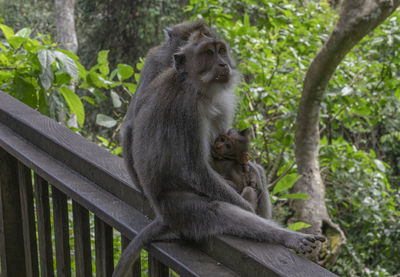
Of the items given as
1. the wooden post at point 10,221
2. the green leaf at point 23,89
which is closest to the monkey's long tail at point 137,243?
the wooden post at point 10,221

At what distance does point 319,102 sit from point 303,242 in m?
2.86

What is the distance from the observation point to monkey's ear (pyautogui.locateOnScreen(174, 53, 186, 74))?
2022 millimetres

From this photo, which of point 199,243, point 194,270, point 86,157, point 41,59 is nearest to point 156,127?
point 86,157

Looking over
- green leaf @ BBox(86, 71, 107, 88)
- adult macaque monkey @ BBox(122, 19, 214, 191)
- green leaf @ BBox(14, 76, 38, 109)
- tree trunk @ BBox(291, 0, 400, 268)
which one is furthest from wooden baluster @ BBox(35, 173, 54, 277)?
tree trunk @ BBox(291, 0, 400, 268)

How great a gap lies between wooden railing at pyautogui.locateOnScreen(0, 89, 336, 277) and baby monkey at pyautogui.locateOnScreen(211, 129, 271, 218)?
23.2 inches

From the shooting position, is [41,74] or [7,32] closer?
[41,74]

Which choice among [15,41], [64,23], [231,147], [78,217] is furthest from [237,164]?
[64,23]

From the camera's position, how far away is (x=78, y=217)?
1.57 meters

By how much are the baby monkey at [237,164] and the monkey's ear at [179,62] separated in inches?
15.1

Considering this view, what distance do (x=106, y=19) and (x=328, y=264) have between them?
8156mm

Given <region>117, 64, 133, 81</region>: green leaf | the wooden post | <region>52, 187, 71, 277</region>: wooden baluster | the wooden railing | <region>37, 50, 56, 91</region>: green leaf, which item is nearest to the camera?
the wooden railing

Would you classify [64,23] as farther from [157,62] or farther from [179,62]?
[179,62]

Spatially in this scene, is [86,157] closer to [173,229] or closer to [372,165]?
[173,229]

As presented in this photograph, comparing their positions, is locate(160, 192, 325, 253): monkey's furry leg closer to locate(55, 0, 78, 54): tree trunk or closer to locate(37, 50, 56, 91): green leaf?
locate(37, 50, 56, 91): green leaf
